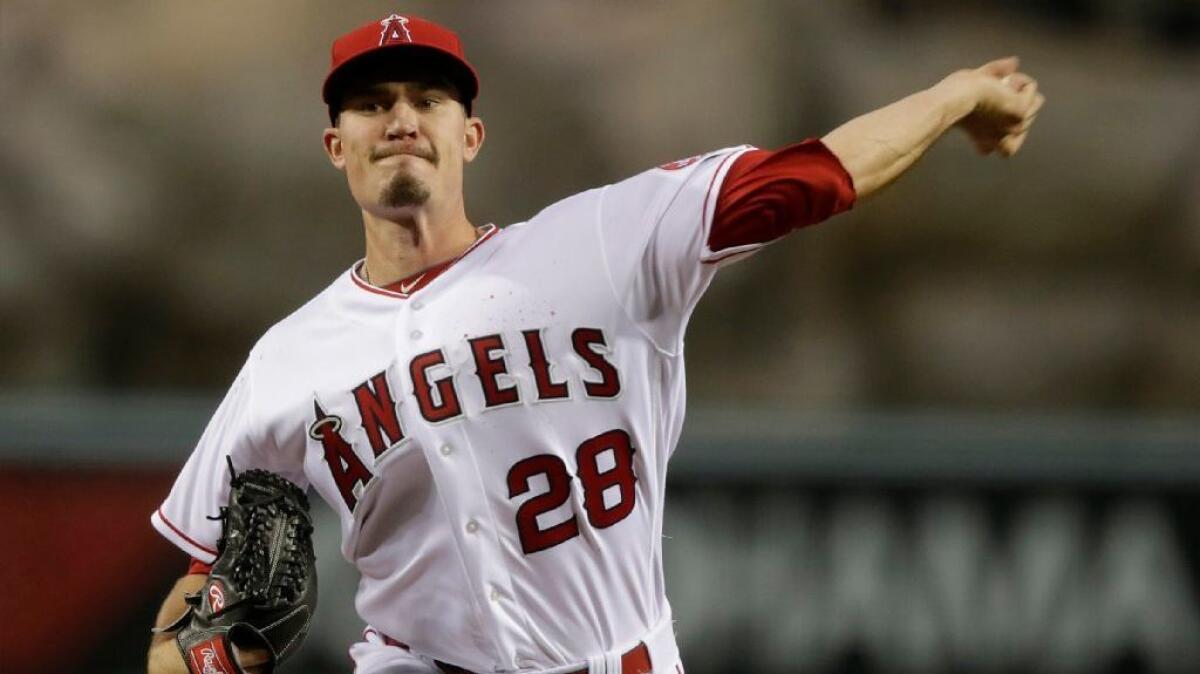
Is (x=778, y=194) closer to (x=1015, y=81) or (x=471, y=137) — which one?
(x=1015, y=81)

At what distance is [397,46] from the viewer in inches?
102

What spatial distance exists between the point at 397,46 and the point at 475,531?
75cm

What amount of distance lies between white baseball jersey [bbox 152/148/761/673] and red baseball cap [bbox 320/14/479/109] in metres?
0.28

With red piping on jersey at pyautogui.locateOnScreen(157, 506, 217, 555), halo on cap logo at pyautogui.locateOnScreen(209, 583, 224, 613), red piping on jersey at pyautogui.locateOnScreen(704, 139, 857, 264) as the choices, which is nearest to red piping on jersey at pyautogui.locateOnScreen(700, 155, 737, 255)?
red piping on jersey at pyautogui.locateOnScreen(704, 139, 857, 264)

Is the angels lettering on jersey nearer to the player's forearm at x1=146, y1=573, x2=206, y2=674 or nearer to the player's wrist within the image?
the player's forearm at x1=146, y1=573, x2=206, y2=674

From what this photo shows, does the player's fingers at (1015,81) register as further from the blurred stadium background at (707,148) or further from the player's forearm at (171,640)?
the blurred stadium background at (707,148)

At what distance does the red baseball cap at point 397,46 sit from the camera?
260 cm

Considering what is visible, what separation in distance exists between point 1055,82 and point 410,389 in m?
4.00

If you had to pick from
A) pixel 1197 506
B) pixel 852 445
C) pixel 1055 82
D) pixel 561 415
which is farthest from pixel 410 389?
pixel 1055 82

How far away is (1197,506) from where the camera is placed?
445 centimetres

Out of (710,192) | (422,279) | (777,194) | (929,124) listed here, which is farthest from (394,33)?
(929,124)

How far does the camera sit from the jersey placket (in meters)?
2.47

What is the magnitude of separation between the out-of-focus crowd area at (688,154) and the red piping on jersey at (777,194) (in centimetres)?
310

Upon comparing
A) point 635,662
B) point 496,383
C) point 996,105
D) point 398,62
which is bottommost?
point 635,662
